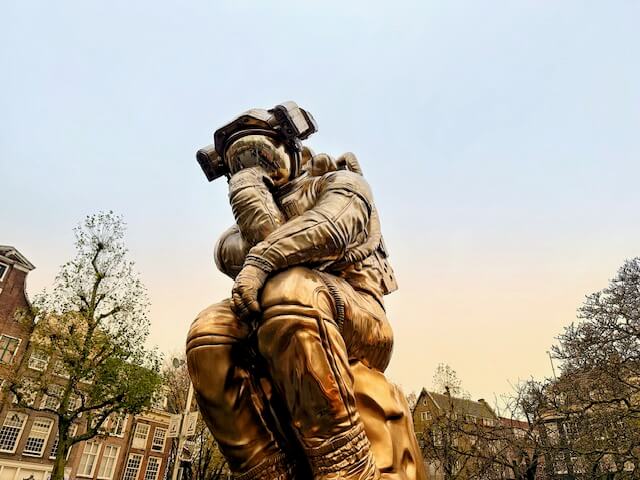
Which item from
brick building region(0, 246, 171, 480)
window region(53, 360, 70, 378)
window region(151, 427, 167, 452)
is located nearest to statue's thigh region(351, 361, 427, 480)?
window region(53, 360, 70, 378)

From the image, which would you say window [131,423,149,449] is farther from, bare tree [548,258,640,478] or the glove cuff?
the glove cuff

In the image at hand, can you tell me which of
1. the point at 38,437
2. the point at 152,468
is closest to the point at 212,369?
the point at 38,437

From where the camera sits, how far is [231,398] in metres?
1.71

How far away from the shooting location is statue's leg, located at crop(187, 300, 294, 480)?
168 centimetres

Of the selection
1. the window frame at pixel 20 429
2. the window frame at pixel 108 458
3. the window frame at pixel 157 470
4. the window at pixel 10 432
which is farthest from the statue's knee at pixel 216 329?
the window frame at pixel 157 470

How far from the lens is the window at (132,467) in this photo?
3014cm

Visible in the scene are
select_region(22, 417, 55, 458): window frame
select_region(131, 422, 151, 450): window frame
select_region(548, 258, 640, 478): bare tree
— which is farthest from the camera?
select_region(131, 422, 151, 450): window frame

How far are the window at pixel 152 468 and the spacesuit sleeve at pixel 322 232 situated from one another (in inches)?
1383

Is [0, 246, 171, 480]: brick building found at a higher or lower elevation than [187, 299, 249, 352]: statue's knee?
higher

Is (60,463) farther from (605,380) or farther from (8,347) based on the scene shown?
(605,380)

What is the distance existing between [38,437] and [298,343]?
30.9 m

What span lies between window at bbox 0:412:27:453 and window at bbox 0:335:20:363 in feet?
11.1

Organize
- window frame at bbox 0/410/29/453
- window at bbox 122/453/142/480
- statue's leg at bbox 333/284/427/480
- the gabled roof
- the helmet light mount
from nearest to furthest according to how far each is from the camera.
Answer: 1. statue's leg at bbox 333/284/427/480
2. the helmet light mount
3. window frame at bbox 0/410/29/453
4. the gabled roof
5. window at bbox 122/453/142/480

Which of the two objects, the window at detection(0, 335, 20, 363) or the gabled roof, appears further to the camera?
the gabled roof
